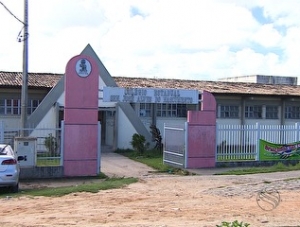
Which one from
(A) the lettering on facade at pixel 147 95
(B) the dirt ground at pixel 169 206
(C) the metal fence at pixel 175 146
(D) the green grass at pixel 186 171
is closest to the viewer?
(B) the dirt ground at pixel 169 206

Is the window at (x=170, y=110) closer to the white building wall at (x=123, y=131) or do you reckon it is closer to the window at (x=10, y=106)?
the white building wall at (x=123, y=131)

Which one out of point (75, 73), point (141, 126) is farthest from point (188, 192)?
point (141, 126)

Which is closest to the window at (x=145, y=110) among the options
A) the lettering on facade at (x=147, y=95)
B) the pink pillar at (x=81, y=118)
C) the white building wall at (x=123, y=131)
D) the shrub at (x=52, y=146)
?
the white building wall at (x=123, y=131)

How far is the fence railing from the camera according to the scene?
1991 cm

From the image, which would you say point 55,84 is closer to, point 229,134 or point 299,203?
point 229,134

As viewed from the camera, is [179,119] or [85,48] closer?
[85,48]

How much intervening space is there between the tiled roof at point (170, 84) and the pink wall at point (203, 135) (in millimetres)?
9908

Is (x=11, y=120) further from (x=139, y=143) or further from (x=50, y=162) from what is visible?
(x=50, y=162)

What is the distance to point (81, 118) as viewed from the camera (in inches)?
659

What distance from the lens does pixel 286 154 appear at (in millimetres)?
21031

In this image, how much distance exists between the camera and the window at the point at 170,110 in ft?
95.7

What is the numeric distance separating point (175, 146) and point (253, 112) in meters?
13.5

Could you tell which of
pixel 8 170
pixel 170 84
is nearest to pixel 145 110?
pixel 170 84

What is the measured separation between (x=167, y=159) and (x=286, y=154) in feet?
16.7
